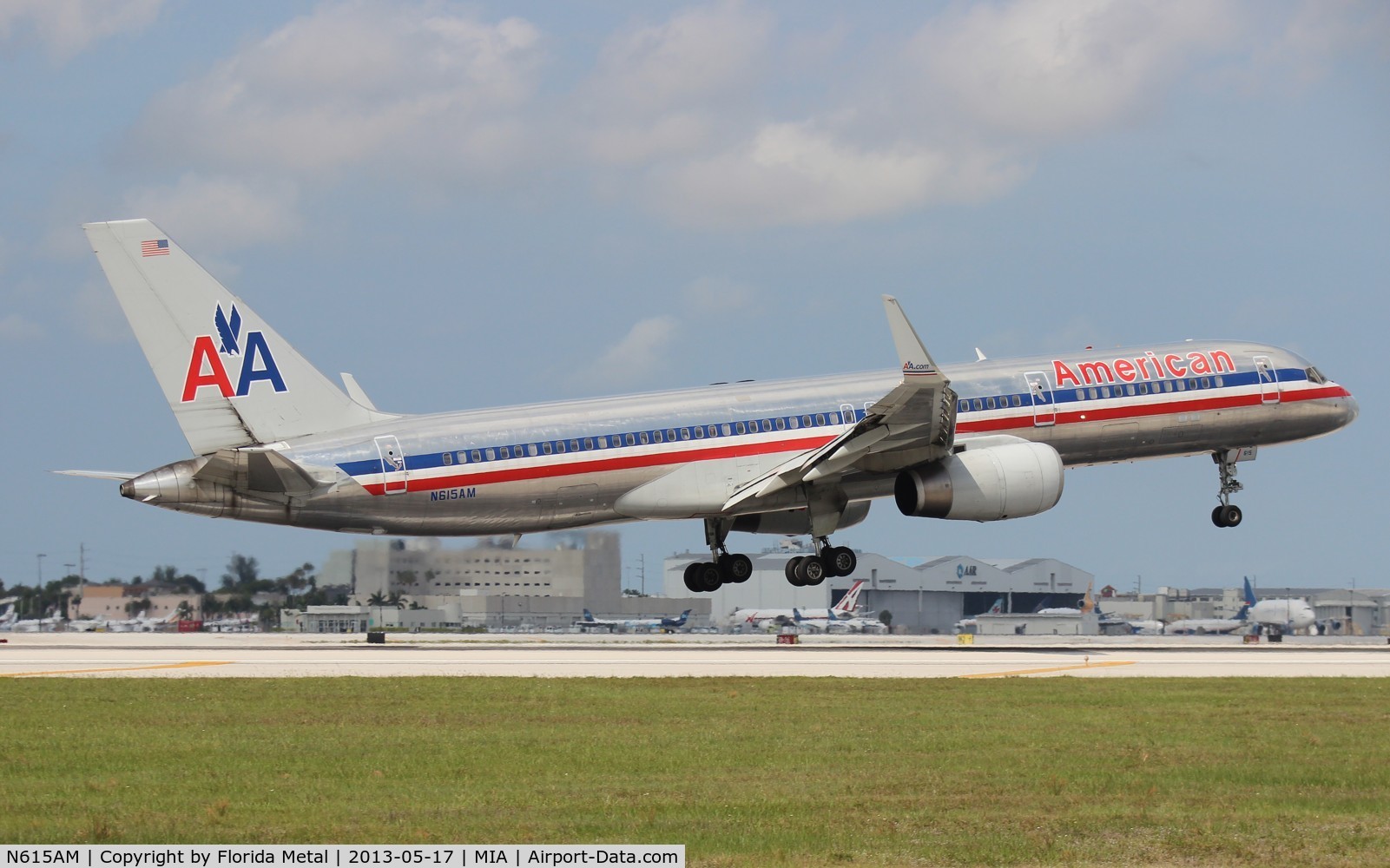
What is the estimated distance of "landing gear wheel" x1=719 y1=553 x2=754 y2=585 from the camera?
4906 centimetres

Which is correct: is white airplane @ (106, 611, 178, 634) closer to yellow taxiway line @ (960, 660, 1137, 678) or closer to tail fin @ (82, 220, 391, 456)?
tail fin @ (82, 220, 391, 456)

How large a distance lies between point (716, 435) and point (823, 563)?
16.3ft

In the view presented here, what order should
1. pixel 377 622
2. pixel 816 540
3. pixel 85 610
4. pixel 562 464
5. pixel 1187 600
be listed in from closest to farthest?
pixel 562 464 < pixel 816 540 < pixel 377 622 < pixel 85 610 < pixel 1187 600

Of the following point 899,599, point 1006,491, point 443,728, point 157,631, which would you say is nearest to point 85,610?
point 157,631

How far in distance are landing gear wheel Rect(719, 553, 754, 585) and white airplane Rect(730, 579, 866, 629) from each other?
250ft

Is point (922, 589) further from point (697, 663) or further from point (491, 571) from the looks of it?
point (697, 663)

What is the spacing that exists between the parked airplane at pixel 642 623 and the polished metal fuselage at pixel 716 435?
2192 inches

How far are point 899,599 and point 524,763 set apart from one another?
132 m

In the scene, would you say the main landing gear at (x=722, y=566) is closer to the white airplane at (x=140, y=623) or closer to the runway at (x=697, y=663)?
the runway at (x=697, y=663)

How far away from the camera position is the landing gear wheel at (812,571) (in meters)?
46.2

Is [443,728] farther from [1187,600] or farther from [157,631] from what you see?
[1187,600]

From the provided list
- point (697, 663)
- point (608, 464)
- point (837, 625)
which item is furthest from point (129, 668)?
point (837, 625)

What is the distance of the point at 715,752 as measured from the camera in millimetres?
23156

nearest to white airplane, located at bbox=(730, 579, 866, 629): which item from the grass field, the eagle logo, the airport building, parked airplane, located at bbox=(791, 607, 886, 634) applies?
parked airplane, located at bbox=(791, 607, 886, 634)
